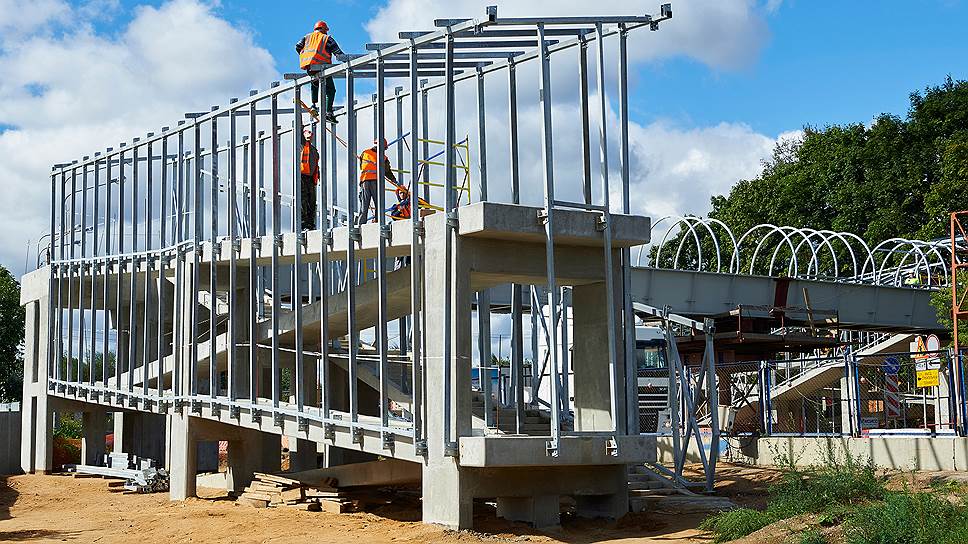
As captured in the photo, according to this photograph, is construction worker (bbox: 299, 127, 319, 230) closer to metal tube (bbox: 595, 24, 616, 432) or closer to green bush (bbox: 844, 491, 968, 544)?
metal tube (bbox: 595, 24, 616, 432)

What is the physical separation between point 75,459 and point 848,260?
127ft

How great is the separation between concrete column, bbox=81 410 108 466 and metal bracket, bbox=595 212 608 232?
724 inches

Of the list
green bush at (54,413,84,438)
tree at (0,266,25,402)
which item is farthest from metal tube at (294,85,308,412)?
tree at (0,266,25,402)

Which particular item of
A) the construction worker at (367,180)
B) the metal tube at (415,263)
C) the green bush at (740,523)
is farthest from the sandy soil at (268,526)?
the construction worker at (367,180)

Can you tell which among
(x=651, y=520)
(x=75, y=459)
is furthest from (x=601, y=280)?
(x=75, y=459)

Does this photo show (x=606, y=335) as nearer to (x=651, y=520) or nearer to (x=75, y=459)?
(x=651, y=520)

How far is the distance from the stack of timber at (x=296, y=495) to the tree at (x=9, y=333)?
27.9 metres

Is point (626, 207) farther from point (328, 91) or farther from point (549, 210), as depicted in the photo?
point (328, 91)

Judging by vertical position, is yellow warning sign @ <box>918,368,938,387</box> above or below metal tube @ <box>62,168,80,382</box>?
below

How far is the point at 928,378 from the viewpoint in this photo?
23.2 metres

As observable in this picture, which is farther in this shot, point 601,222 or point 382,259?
point 382,259

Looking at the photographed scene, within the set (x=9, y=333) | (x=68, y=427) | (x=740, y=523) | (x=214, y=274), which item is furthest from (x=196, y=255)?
(x=9, y=333)

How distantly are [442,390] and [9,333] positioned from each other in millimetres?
34814

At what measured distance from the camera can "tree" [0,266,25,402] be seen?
4778 centimetres
